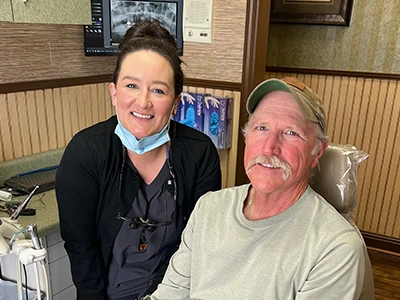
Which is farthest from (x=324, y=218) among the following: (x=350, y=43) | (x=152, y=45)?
(x=350, y=43)

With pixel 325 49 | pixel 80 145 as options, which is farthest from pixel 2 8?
pixel 325 49

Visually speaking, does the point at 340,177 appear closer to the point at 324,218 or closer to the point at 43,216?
the point at 324,218

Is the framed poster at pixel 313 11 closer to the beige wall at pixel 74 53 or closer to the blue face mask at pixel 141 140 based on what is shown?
the beige wall at pixel 74 53

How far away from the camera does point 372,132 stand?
8.83 ft

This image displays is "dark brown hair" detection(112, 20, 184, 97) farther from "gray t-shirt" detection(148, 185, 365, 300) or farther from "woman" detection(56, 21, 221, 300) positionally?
"gray t-shirt" detection(148, 185, 365, 300)

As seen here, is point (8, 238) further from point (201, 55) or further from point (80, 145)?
point (201, 55)

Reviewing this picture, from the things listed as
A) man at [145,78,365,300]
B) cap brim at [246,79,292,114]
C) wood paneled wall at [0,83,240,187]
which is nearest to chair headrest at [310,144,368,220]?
man at [145,78,365,300]

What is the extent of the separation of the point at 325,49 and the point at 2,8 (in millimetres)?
2110

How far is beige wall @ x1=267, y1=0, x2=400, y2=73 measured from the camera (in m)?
2.59

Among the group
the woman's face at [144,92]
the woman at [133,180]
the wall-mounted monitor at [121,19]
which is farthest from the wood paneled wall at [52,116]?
the woman's face at [144,92]

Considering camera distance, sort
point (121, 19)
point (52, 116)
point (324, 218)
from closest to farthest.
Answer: point (324, 218), point (52, 116), point (121, 19)

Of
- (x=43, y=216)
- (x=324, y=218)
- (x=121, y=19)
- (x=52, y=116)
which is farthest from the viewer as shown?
(x=121, y=19)

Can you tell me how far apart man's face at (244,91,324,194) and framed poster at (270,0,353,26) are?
1.94 meters

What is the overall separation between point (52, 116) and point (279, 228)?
4.70ft
